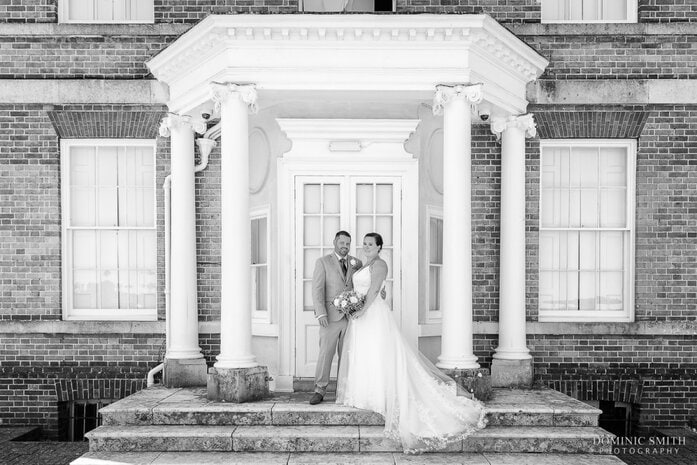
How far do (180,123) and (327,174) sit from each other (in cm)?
198

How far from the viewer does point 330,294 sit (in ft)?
27.7

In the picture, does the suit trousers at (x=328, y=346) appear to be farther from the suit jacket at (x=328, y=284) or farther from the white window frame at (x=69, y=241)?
the white window frame at (x=69, y=241)

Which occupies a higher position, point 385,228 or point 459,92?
point 459,92

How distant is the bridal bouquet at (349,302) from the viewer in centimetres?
809

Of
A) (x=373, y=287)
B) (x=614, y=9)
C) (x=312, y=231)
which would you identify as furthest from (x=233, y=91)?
(x=614, y=9)

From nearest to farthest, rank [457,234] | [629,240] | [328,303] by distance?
1. [457,234]
2. [328,303]
3. [629,240]

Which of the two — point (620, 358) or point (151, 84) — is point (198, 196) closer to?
point (151, 84)

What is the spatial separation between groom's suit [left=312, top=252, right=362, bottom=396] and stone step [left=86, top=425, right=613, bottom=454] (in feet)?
3.24

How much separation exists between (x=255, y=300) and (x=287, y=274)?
0.70m

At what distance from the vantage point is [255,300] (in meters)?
9.90

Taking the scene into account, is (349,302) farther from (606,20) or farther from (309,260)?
(606,20)

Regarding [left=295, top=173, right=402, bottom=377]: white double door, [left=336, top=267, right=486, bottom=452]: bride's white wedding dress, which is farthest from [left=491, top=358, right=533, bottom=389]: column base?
[left=336, top=267, right=486, bottom=452]: bride's white wedding dress

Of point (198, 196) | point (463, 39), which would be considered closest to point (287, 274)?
point (198, 196)

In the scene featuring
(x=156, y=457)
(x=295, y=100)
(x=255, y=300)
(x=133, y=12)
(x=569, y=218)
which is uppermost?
(x=133, y=12)
